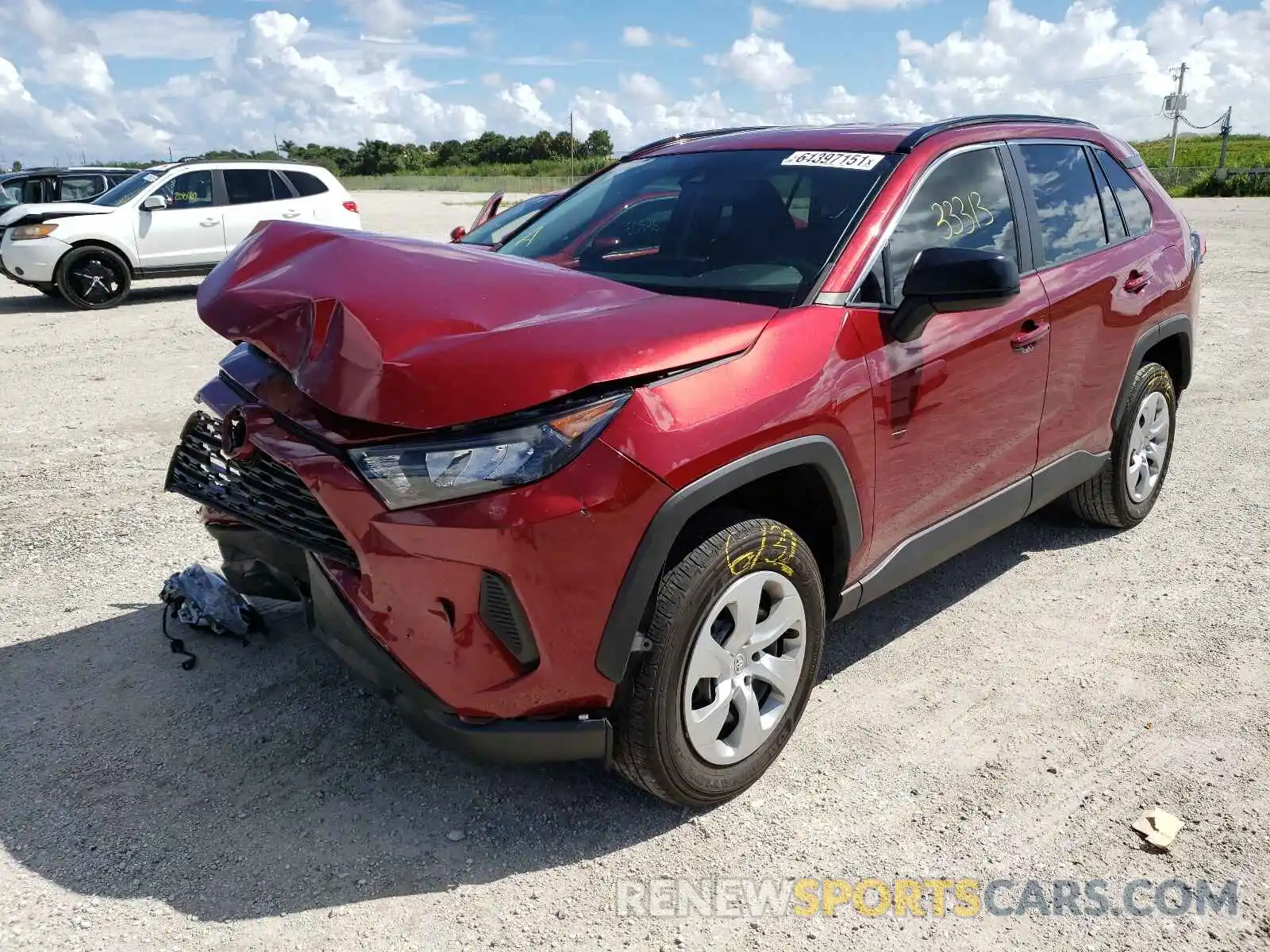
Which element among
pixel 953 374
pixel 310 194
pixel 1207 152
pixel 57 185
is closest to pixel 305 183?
pixel 310 194

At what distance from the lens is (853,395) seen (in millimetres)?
2898

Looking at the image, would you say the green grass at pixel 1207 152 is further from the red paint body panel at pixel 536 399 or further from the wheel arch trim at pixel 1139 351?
the red paint body panel at pixel 536 399

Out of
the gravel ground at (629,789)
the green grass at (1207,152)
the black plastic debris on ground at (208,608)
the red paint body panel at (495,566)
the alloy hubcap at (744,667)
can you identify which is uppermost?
the green grass at (1207,152)

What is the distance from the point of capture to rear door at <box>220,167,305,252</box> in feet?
44.5

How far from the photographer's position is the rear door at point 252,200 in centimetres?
1355

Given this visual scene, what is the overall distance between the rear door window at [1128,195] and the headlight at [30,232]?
1206 cm

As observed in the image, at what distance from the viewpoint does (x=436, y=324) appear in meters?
2.43

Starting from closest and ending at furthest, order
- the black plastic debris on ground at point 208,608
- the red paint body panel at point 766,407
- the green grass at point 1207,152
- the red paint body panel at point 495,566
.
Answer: the red paint body panel at point 495,566, the red paint body panel at point 766,407, the black plastic debris on ground at point 208,608, the green grass at point 1207,152

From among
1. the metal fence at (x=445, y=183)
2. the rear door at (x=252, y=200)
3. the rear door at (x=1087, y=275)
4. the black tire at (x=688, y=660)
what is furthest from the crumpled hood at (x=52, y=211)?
the metal fence at (x=445, y=183)

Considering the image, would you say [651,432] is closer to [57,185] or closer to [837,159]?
[837,159]

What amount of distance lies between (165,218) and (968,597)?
12.1 m

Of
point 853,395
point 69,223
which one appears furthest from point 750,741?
point 69,223

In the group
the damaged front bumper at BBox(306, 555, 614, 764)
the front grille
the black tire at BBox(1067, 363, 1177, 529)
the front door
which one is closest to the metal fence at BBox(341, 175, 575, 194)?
the black tire at BBox(1067, 363, 1177, 529)

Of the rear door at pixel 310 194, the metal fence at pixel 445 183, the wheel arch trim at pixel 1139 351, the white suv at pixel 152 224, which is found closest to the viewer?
the wheel arch trim at pixel 1139 351
